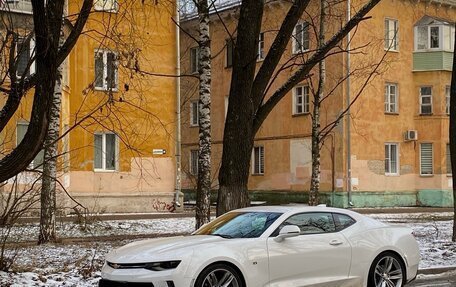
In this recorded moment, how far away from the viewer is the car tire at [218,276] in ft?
24.6

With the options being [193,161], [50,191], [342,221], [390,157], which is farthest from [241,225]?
[193,161]

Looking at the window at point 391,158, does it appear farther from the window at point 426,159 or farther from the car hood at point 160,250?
the car hood at point 160,250

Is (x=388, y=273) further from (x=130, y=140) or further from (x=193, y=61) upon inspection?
(x=193, y=61)

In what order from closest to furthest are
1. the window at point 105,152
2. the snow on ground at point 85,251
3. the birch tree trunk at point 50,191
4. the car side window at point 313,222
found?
the car side window at point 313,222, the snow on ground at point 85,251, the birch tree trunk at point 50,191, the window at point 105,152

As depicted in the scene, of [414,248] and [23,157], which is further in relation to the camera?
[414,248]

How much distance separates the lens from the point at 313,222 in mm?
8828

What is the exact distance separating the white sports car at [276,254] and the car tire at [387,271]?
0.01m

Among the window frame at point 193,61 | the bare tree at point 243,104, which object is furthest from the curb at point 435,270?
the window frame at point 193,61

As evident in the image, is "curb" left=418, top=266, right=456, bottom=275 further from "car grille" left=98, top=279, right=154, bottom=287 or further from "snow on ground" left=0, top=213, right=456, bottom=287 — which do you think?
"car grille" left=98, top=279, right=154, bottom=287

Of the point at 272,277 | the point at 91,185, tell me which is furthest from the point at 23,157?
the point at 91,185

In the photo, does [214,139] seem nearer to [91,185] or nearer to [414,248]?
[91,185]

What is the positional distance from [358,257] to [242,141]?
3887 millimetres

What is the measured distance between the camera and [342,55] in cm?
3084

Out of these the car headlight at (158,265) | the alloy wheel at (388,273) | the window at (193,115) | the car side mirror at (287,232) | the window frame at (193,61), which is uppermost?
the window frame at (193,61)
